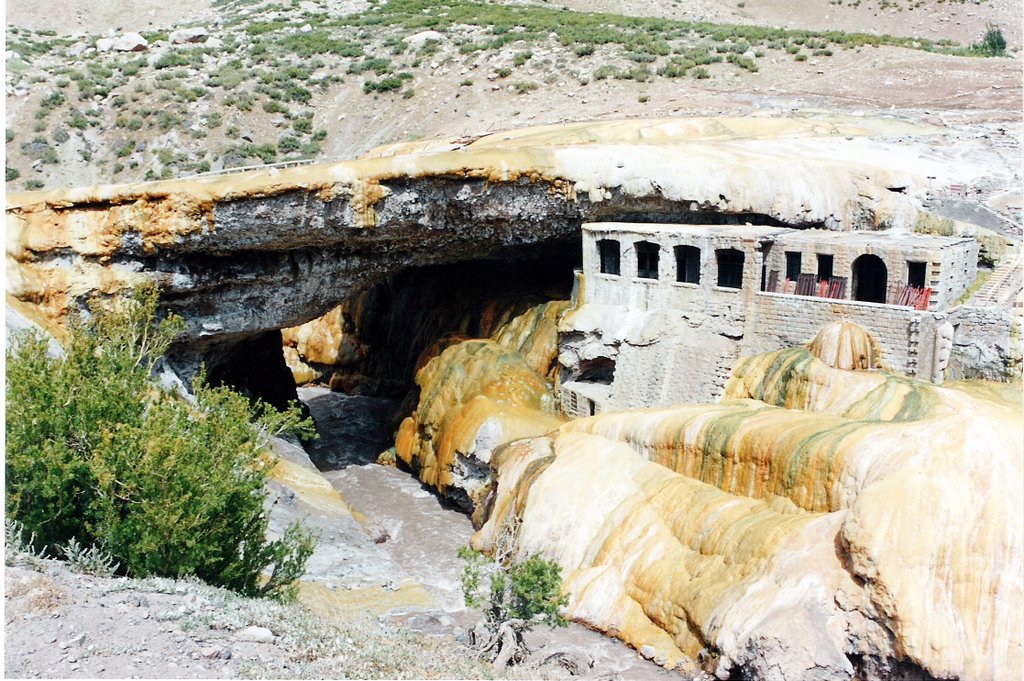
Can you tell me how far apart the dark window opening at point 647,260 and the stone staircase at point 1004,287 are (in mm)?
9186

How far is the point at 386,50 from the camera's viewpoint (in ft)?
205

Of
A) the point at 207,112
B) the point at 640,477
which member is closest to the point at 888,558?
the point at 640,477

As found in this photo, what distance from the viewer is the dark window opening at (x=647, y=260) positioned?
31.2m

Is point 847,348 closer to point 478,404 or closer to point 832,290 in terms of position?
point 832,290

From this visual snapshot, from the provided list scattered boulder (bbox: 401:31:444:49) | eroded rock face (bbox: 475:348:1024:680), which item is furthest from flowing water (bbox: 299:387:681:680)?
scattered boulder (bbox: 401:31:444:49)

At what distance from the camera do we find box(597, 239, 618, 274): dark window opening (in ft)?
104

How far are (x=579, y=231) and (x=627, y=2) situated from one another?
4942 centimetres

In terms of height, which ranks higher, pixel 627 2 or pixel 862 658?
pixel 627 2

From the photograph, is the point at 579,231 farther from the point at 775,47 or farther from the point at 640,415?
the point at 775,47

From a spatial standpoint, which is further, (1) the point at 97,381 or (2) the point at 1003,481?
(1) the point at 97,381

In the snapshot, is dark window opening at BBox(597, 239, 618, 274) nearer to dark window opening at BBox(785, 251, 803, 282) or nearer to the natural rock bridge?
the natural rock bridge

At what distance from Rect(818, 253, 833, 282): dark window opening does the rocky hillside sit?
17976 mm

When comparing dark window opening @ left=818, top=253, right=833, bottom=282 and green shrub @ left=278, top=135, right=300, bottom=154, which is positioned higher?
green shrub @ left=278, top=135, right=300, bottom=154

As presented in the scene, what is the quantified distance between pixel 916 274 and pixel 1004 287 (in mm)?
2621
